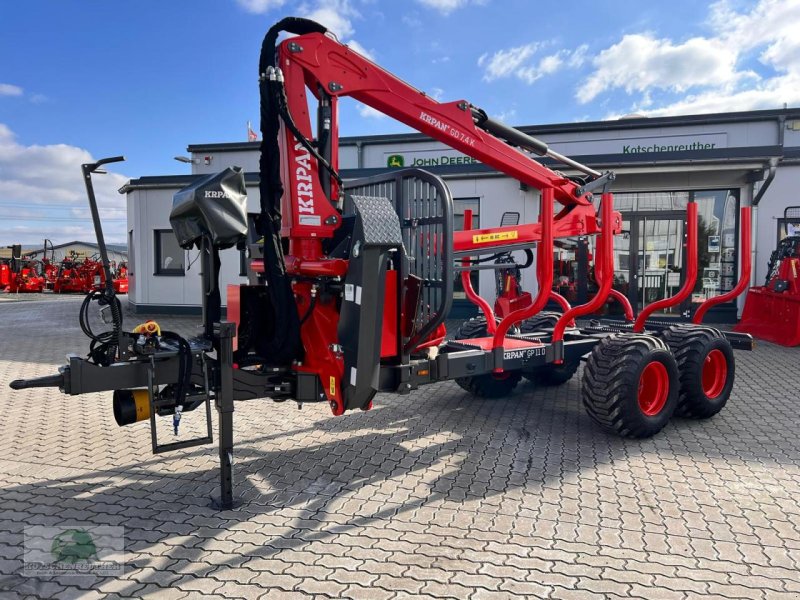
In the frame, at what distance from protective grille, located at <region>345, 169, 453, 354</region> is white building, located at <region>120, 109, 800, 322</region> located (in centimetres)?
847

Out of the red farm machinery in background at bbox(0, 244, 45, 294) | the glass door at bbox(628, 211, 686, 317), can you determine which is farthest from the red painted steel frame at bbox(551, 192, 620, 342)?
the red farm machinery in background at bbox(0, 244, 45, 294)

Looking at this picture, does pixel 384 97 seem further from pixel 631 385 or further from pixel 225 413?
pixel 631 385

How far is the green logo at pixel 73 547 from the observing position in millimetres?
3168

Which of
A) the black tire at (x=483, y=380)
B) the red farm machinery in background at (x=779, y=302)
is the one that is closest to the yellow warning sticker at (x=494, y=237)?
the black tire at (x=483, y=380)

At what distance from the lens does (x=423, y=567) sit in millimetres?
3051

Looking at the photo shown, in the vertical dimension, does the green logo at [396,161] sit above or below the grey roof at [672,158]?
above

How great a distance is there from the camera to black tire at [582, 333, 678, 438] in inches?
194

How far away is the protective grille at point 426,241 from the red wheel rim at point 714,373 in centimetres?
336

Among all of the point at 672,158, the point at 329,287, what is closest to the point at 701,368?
the point at 329,287

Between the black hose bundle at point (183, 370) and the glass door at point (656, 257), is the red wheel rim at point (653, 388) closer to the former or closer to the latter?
the black hose bundle at point (183, 370)

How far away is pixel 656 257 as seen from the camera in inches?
506

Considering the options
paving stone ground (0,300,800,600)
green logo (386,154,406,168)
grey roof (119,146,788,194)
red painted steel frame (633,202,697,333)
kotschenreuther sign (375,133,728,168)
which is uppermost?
kotschenreuther sign (375,133,728,168)

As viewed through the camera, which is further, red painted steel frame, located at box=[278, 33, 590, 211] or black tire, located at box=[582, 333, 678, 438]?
black tire, located at box=[582, 333, 678, 438]

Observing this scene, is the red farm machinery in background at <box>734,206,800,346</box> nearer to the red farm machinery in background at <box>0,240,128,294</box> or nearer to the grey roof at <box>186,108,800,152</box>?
the grey roof at <box>186,108,800,152</box>
